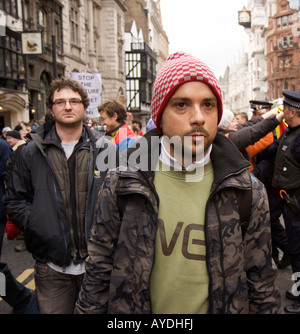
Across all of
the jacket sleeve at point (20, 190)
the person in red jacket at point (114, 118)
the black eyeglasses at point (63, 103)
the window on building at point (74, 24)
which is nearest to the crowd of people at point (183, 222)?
the jacket sleeve at point (20, 190)

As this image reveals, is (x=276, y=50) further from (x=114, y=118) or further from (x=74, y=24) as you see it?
(x=114, y=118)

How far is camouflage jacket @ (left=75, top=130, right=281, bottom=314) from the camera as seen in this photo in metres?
1.56

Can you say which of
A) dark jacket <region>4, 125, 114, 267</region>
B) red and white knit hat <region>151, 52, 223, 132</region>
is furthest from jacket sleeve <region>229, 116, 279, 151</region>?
red and white knit hat <region>151, 52, 223, 132</region>

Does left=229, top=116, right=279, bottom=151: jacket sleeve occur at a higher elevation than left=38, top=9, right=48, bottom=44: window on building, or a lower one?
lower

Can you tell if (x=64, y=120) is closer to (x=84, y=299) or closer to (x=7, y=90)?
(x=84, y=299)

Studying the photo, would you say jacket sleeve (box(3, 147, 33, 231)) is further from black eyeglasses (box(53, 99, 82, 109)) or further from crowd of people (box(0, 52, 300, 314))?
crowd of people (box(0, 52, 300, 314))

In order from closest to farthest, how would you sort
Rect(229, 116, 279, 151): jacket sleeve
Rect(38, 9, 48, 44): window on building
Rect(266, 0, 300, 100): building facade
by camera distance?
Rect(229, 116, 279, 151): jacket sleeve < Rect(38, 9, 48, 44): window on building < Rect(266, 0, 300, 100): building facade

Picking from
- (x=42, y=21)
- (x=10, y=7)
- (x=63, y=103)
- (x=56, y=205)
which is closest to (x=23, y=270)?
(x=56, y=205)

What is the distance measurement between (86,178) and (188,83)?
148cm

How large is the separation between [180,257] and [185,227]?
0.14m

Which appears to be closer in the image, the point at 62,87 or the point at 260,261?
the point at 260,261

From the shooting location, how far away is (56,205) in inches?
104

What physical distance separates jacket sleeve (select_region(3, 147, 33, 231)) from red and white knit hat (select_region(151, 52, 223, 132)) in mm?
1507
